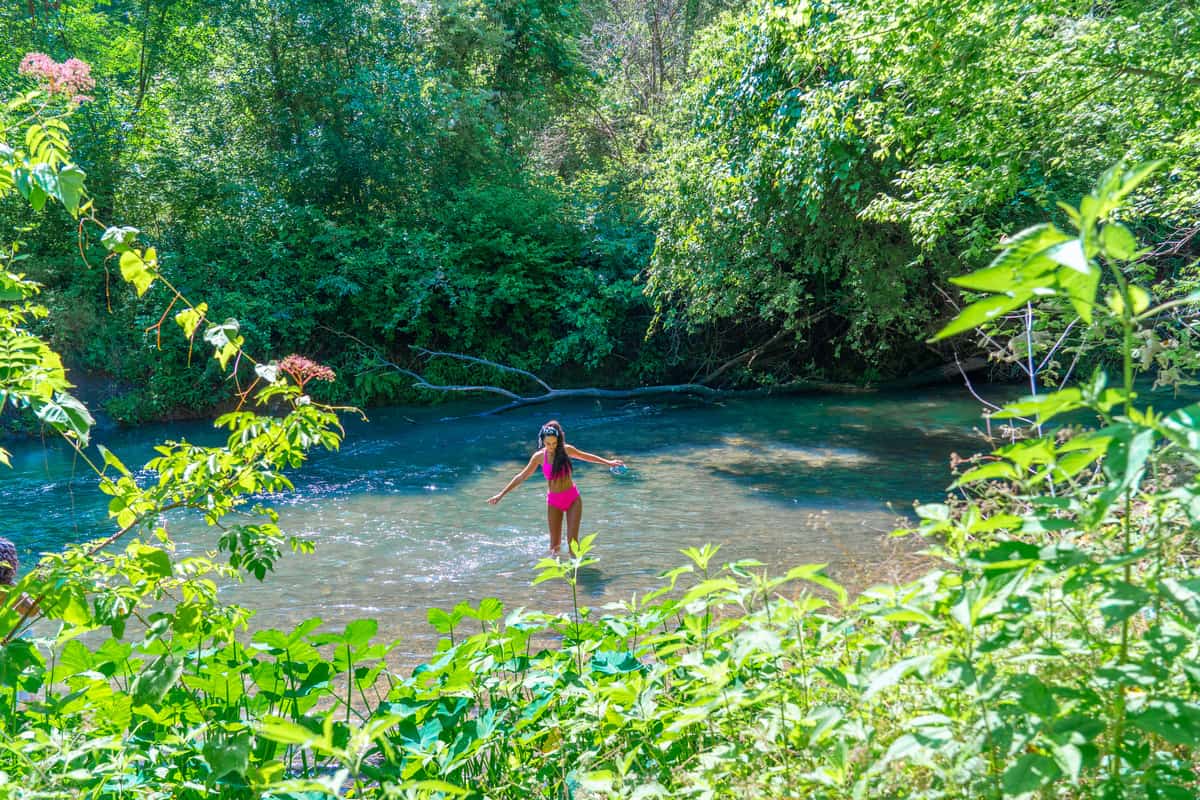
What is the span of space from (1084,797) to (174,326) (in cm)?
2225

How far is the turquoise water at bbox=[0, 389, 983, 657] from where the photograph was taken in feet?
31.2

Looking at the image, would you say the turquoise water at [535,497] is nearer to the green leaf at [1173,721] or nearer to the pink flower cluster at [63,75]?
the green leaf at [1173,721]

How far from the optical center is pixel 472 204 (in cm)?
2362

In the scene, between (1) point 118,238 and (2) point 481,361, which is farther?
(2) point 481,361

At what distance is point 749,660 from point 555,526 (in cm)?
770

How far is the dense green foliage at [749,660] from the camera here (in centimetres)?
149

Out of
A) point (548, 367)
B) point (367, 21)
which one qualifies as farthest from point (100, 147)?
point (548, 367)

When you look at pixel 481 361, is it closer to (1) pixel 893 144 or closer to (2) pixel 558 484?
(1) pixel 893 144

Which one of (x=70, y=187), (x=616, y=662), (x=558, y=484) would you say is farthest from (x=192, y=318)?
(x=558, y=484)

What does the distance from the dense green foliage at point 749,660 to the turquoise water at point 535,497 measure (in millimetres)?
3608

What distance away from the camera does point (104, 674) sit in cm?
335

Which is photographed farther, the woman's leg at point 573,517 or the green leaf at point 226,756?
the woman's leg at point 573,517

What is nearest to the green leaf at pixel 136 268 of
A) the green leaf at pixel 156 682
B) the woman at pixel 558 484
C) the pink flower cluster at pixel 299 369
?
the pink flower cluster at pixel 299 369

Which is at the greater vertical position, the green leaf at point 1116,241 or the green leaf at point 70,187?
the green leaf at point 70,187
